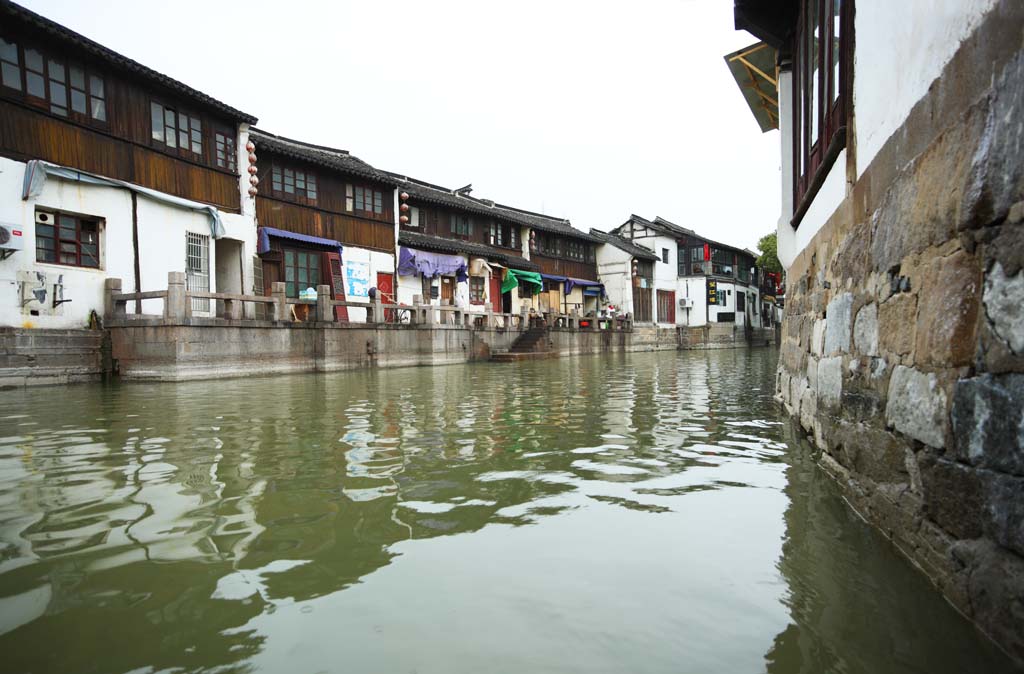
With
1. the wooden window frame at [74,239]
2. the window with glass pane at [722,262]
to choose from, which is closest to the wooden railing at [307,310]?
the wooden window frame at [74,239]

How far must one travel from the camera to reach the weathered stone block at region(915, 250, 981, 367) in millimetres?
2209

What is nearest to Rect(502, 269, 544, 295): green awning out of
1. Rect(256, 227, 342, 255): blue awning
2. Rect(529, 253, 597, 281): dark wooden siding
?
Rect(529, 253, 597, 281): dark wooden siding

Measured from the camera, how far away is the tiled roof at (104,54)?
12.2 metres

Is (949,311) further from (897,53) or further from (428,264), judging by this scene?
(428,264)

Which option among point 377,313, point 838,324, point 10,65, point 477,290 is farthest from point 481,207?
point 838,324

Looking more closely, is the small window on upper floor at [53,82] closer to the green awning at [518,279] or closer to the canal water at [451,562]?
the canal water at [451,562]

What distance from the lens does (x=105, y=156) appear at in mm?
14227

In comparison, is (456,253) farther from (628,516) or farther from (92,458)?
(628,516)

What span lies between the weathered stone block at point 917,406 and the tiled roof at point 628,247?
35.9 metres

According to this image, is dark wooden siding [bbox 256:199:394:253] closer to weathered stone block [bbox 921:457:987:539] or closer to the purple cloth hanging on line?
the purple cloth hanging on line

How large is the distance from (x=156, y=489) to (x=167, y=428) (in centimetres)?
301

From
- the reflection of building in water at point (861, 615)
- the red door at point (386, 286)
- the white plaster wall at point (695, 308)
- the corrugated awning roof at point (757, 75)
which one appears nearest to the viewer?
the reflection of building in water at point (861, 615)

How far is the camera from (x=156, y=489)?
4066 mm

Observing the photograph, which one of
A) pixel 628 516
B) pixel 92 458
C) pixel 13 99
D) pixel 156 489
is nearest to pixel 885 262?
pixel 628 516
